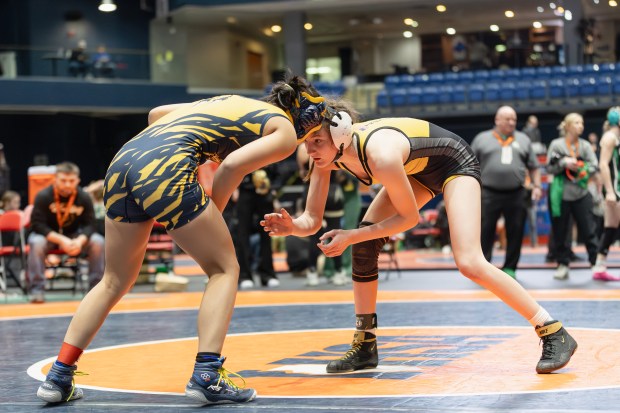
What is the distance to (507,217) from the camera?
31.9 ft

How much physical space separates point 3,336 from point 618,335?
3965 mm

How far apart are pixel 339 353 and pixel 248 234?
16.7 ft

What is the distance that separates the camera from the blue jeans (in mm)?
9500

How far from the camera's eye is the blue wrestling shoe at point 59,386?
162 inches

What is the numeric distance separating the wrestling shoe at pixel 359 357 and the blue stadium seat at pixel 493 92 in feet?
61.2

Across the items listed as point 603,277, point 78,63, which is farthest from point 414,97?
point 603,277

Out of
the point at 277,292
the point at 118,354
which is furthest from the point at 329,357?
the point at 277,292

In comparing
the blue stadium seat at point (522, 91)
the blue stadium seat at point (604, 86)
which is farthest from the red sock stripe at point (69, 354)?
the blue stadium seat at point (522, 91)

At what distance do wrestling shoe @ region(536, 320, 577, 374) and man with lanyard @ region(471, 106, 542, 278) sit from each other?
496cm

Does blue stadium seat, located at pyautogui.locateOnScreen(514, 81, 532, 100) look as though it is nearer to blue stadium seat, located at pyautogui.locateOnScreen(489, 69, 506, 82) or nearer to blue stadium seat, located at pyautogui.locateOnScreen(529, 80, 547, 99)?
blue stadium seat, located at pyautogui.locateOnScreen(529, 80, 547, 99)

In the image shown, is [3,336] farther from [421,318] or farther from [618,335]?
[618,335]

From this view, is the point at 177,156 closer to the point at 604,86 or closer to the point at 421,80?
the point at 604,86

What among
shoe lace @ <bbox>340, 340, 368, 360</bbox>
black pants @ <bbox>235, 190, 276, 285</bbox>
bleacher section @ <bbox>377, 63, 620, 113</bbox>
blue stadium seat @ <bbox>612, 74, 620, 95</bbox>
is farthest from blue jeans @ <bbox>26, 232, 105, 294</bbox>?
blue stadium seat @ <bbox>612, 74, 620, 95</bbox>

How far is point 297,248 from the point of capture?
11703 millimetres
